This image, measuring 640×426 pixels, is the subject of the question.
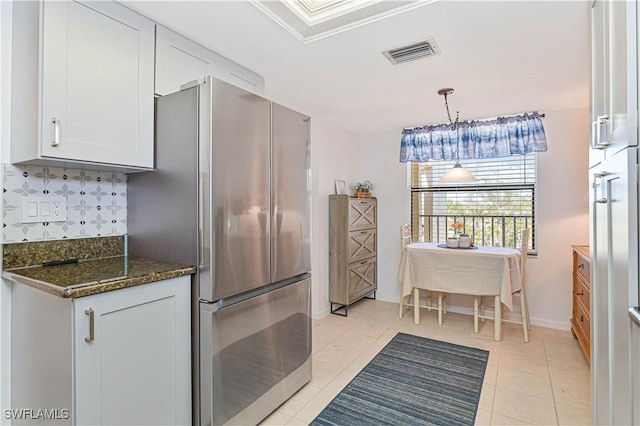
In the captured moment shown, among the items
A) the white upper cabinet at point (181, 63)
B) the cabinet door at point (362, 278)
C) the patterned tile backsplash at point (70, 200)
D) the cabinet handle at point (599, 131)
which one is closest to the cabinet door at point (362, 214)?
the cabinet door at point (362, 278)

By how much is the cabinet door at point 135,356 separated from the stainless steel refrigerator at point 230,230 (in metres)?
0.08

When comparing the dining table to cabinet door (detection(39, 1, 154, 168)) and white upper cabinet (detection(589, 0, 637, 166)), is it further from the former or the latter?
cabinet door (detection(39, 1, 154, 168))

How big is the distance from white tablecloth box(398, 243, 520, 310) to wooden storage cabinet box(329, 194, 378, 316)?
610mm

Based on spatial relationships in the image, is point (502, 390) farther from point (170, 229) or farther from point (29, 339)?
point (29, 339)

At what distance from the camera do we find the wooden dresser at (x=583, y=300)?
245cm

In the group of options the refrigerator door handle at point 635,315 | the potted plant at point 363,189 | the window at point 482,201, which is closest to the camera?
the refrigerator door handle at point 635,315

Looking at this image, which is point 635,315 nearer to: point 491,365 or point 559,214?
point 491,365

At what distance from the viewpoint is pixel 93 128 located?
157cm

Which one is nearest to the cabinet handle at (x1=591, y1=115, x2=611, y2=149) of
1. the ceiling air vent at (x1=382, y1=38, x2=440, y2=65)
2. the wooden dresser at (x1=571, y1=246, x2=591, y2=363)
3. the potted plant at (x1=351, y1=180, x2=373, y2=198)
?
the ceiling air vent at (x1=382, y1=38, x2=440, y2=65)

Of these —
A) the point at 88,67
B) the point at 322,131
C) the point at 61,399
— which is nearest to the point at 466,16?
the point at 88,67

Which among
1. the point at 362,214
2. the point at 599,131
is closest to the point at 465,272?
the point at 362,214

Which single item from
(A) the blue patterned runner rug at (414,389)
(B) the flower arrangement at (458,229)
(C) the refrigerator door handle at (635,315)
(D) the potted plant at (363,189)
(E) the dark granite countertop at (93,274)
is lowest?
(A) the blue patterned runner rug at (414,389)

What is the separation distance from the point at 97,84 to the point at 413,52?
6.01 ft

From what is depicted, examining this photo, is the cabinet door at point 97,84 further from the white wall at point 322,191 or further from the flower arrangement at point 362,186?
the flower arrangement at point 362,186
